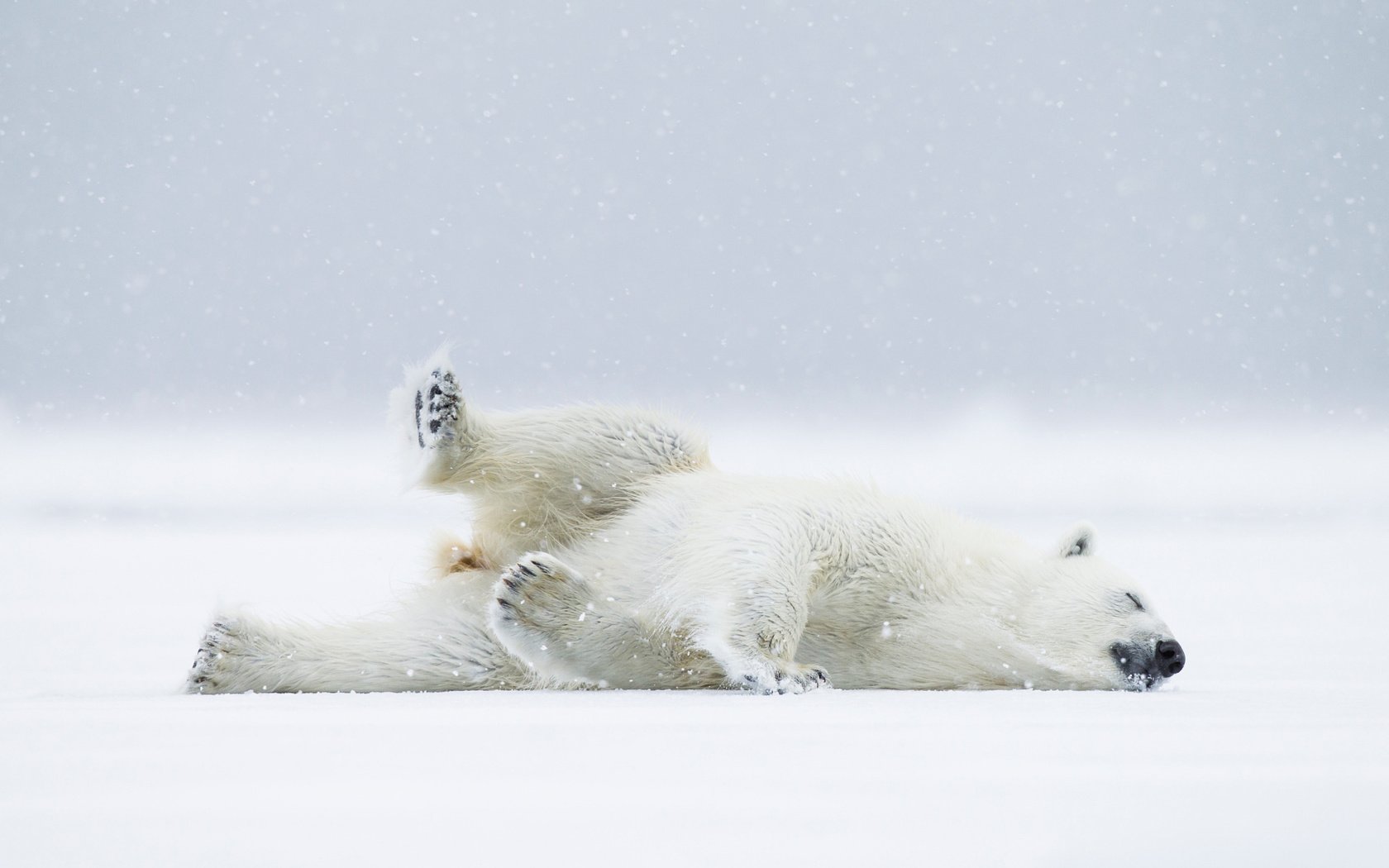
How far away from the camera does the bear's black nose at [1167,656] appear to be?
2.87 m

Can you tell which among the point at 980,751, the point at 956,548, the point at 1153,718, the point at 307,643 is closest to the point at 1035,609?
the point at 956,548

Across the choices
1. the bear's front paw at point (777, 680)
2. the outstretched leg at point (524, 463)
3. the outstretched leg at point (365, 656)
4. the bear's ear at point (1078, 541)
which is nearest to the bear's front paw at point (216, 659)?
the outstretched leg at point (365, 656)

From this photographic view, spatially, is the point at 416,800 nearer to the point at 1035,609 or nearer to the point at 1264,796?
the point at 1264,796

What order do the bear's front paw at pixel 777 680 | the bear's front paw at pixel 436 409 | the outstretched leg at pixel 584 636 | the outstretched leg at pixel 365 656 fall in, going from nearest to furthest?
the bear's front paw at pixel 777 680 < the outstretched leg at pixel 584 636 < the outstretched leg at pixel 365 656 < the bear's front paw at pixel 436 409

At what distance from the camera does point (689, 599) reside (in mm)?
2758

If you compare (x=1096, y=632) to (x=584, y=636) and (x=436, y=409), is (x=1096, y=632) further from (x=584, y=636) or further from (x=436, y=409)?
(x=436, y=409)

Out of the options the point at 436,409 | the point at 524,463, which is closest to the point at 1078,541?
the point at 524,463

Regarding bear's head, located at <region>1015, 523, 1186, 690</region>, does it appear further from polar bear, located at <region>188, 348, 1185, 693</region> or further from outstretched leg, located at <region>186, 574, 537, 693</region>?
outstretched leg, located at <region>186, 574, 537, 693</region>

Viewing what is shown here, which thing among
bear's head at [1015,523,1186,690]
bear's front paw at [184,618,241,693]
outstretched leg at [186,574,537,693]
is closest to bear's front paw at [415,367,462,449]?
outstretched leg at [186,574,537,693]

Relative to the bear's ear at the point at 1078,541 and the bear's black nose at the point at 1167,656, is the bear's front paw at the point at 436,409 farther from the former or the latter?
the bear's black nose at the point at 1167,656

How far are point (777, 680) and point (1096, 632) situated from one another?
2.88 ft

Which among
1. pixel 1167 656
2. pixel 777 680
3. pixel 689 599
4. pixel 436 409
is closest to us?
pixel 777 680

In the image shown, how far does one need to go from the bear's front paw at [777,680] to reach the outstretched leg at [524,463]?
82 centimetres

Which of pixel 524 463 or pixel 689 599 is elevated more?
pixel 524 463
